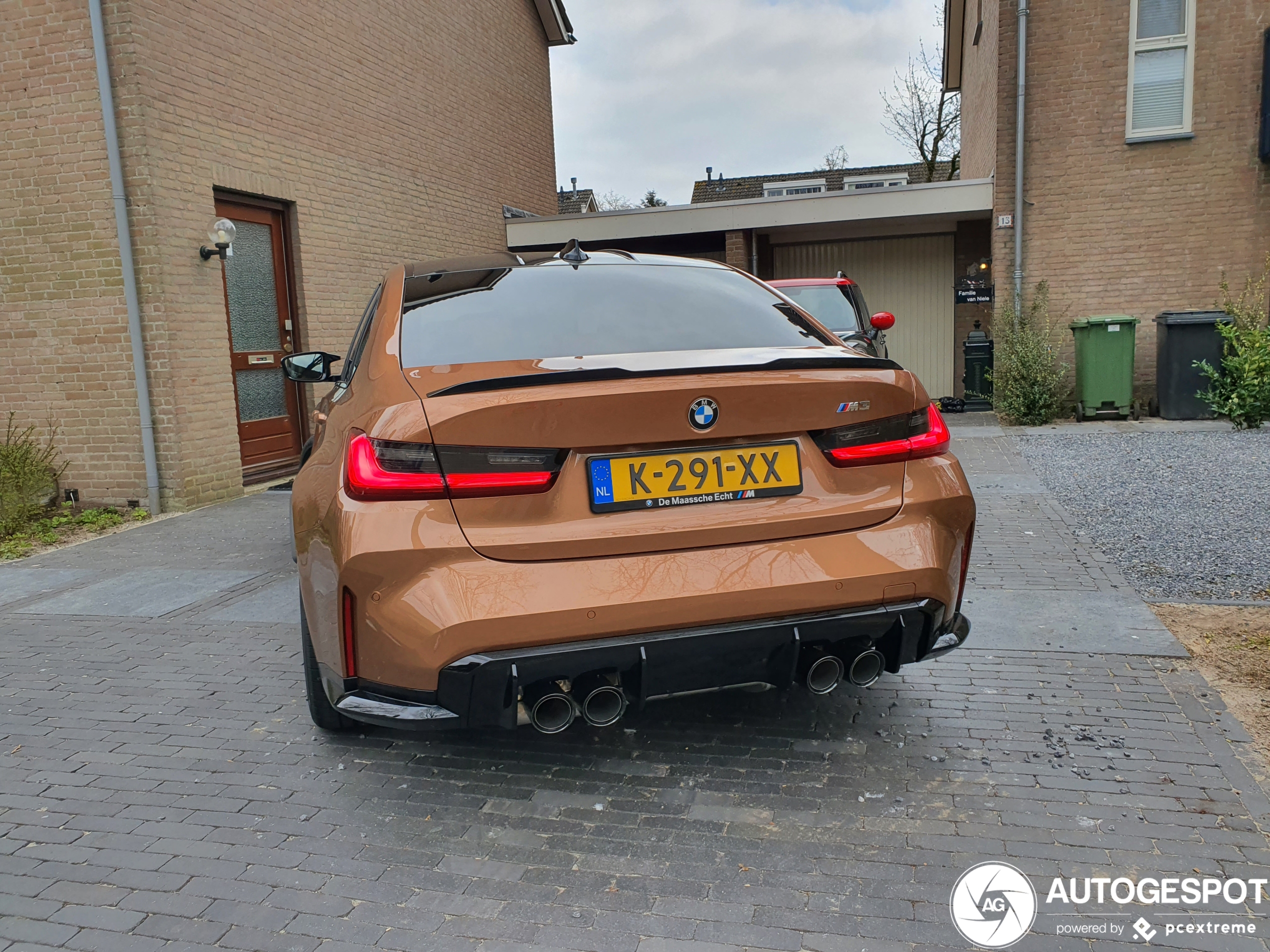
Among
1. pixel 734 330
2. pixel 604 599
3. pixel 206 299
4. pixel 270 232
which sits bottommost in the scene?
pixel 604 599

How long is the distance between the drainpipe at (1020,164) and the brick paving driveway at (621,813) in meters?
9.89

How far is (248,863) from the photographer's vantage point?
2594 millimetres

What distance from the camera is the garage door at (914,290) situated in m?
16.2

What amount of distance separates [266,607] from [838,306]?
6.39 meters

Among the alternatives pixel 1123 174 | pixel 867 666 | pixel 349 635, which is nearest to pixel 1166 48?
pixel 1123 174

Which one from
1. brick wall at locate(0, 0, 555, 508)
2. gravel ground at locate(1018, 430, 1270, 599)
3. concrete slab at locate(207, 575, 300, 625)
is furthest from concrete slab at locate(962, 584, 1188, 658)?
brick wall at locate(0, 0, 555, 508)

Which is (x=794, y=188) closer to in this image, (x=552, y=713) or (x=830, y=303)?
(x=830, y=303)

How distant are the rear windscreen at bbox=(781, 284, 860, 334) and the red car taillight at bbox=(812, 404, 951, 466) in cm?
647

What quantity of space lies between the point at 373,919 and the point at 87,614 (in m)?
3.71

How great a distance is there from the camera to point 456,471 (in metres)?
2.46

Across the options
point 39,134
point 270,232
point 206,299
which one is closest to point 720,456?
point 206,299

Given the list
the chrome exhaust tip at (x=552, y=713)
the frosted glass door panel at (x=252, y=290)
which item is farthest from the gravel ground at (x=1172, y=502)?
the frosted glass door panel at (x=252, y=290)

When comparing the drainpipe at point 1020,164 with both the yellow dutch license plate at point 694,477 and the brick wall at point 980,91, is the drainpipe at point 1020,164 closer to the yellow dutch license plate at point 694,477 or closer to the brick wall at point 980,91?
the brick wall at point 980,91

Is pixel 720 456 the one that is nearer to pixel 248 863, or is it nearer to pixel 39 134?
pixel 248 863
